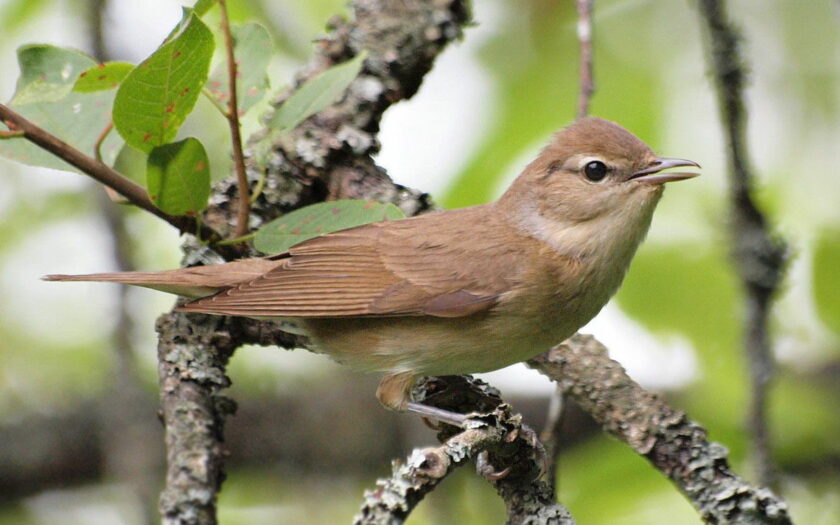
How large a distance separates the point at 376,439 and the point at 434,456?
3114 millimetres

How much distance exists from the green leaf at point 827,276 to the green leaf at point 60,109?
134 inches

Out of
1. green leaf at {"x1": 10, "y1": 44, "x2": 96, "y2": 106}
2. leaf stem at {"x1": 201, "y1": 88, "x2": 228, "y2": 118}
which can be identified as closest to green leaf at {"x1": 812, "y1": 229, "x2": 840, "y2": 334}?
leaf stem at {"x1": 201, "y1": 88, "x2": 228, "y2": 118}

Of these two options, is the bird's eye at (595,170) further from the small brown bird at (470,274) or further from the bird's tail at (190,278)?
the bird's tail at (190,278)

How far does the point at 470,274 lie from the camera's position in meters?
3.96

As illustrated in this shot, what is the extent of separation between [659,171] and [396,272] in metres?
1.14

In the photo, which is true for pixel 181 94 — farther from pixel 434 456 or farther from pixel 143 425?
pixel 143 425

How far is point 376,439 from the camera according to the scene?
5.69 meters

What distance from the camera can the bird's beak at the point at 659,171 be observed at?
386cm

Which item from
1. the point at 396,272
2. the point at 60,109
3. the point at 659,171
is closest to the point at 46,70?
the point at 60,109

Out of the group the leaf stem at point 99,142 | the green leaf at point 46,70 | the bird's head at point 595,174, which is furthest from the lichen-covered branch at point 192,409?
the bird's head at point 595,174

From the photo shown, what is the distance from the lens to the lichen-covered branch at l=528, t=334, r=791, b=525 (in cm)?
314

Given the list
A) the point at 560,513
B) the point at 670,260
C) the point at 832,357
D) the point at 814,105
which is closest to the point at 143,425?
the point at 560,513

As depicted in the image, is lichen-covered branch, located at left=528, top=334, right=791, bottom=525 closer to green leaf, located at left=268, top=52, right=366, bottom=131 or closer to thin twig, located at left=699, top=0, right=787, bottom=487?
thin twig, located at left=699, top=0, right=787, bottom=487

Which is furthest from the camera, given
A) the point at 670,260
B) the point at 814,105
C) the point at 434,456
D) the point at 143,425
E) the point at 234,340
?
the point at 814,105
